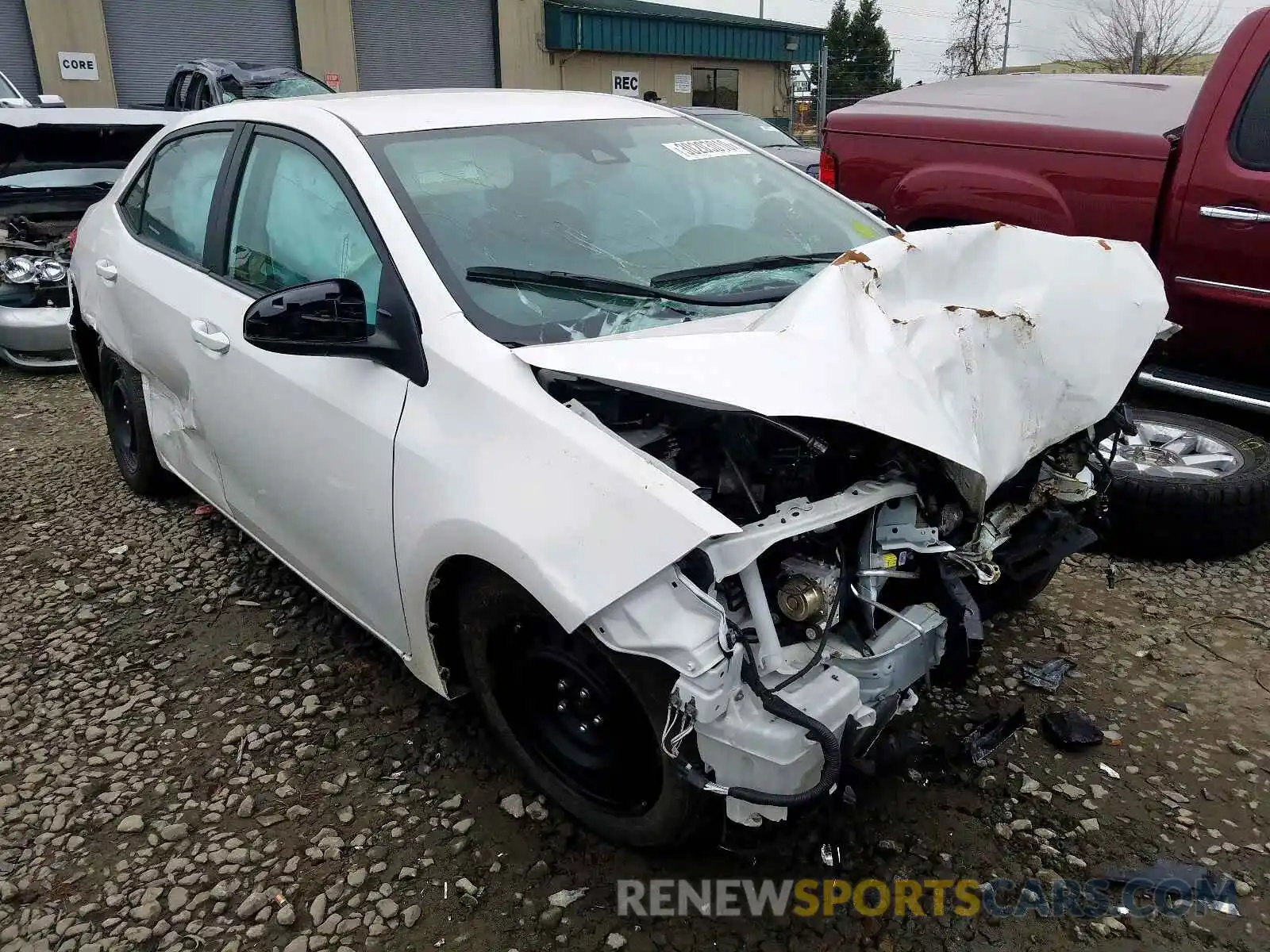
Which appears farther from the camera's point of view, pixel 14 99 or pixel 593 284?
pixel 14 99

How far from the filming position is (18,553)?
4.15 meters

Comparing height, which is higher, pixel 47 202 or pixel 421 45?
pixel 421 45

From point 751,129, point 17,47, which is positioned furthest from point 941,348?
point 17,47

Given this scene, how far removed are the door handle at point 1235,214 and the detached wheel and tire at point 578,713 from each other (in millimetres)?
3497

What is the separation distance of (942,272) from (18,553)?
3.94 meters

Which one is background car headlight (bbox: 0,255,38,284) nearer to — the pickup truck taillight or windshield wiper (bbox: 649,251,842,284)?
the pickup truck taillight

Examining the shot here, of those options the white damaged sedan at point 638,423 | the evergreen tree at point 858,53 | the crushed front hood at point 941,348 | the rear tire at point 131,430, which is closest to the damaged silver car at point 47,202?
the rear tire at point 131,430

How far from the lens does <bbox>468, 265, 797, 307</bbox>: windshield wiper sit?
2.48 m

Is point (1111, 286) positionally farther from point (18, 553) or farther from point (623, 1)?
point (623, 1)

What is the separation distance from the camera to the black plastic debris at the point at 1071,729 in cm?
278

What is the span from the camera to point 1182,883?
7.62 ft

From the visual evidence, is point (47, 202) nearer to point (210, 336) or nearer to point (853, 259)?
point (210, 336)

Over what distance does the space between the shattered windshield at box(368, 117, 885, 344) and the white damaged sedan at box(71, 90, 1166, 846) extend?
13 mm

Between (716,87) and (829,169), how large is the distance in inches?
973
